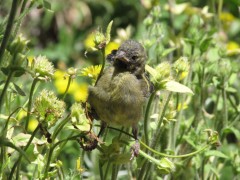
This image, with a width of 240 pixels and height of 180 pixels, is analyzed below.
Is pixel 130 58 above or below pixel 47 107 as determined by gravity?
above

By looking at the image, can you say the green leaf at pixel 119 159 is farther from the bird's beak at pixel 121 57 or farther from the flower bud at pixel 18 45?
the flower bud at pixel 18 45

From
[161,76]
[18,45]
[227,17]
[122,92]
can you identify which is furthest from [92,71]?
[227,17]

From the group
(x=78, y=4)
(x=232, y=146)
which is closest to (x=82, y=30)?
(x=78, y=4)

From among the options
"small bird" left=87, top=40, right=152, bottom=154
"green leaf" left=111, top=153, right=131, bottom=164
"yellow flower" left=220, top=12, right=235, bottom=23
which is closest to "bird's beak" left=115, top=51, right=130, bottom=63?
"small bird" left=87, top=40, right=152, bottom=154

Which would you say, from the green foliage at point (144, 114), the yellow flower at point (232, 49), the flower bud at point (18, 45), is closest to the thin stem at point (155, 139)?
the green foliage at point (144, 114)

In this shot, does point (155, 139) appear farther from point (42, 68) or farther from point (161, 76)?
point (42, 68)

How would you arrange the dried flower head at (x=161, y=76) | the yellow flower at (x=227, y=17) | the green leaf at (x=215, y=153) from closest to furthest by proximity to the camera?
the dried flower head at (x=161, y=76), the green leaf at (x=215, y=153), the yellow flower at (x=227, y=17)
